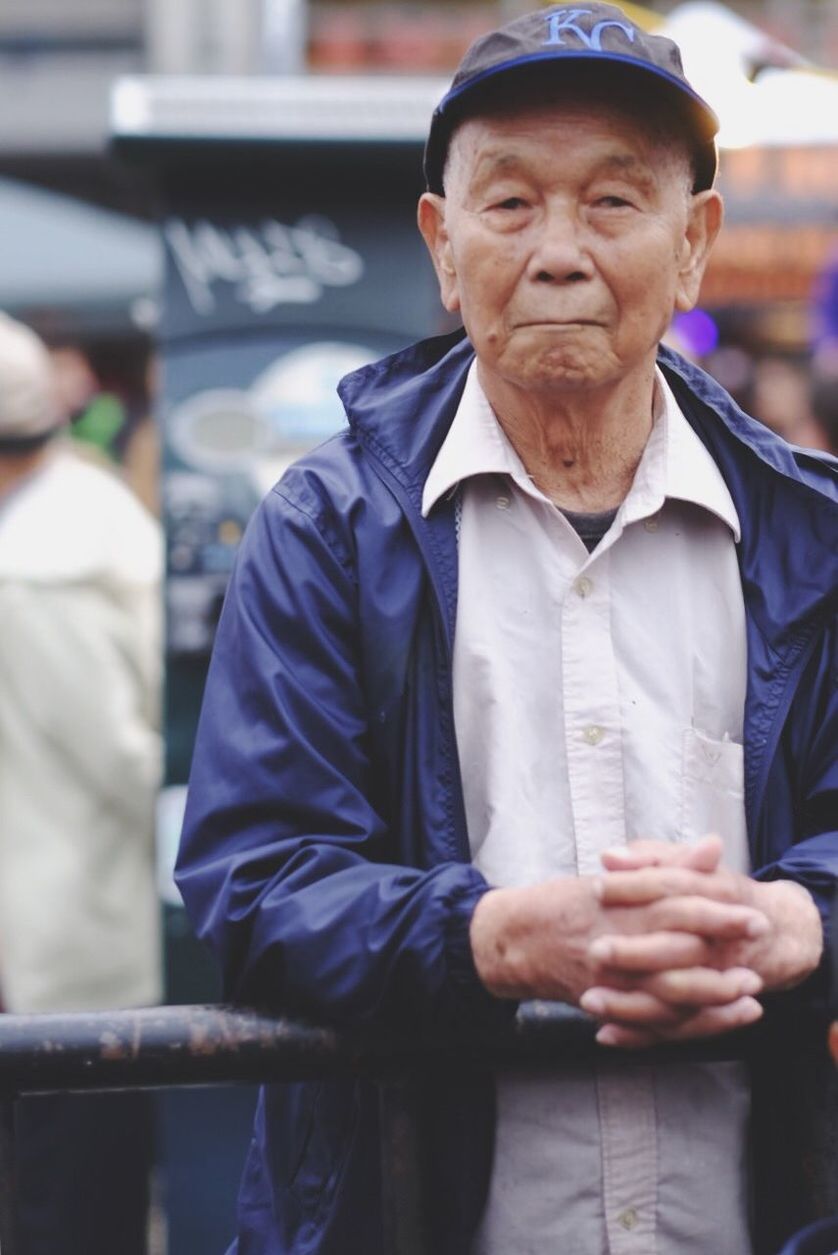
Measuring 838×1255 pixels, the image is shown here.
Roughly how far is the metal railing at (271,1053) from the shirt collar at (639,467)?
0.52 m

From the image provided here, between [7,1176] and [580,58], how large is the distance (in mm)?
1214

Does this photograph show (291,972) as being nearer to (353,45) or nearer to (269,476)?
(269,476)

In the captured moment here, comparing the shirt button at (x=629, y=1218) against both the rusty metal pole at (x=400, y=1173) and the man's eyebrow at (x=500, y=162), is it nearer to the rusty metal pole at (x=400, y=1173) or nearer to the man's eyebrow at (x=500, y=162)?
the rusty metal pole at (x=400, y=1173)

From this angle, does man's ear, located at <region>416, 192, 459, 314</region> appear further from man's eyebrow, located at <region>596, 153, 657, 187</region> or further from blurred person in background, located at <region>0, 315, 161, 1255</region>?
blurred person in background, located at <region>0, 315, 161, 1255</region>

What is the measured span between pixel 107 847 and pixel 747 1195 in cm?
254

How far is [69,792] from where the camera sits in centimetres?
409

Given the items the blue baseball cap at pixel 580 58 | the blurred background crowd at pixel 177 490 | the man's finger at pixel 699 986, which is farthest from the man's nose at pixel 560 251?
the blurred background crowd at pixel 177 490

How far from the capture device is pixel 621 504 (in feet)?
6.28

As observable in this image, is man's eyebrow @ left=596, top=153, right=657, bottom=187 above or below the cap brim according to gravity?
below

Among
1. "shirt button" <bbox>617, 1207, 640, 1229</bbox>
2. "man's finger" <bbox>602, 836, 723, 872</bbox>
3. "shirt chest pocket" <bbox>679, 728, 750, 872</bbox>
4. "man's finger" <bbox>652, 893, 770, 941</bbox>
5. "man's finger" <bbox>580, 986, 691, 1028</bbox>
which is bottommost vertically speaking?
"shirt button" <bbox>617, 1207, 640, 1229</bbox>

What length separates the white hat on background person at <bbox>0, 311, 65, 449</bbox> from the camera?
4.04 m

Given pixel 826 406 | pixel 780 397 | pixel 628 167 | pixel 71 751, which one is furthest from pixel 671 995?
pixel 780 397

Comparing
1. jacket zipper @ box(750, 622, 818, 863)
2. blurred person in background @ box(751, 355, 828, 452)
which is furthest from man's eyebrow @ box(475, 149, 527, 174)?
blurred person in background @ box(751, 355, 828, 452)

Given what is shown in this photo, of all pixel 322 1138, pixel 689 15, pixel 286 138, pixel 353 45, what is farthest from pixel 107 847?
pixel 353 45
